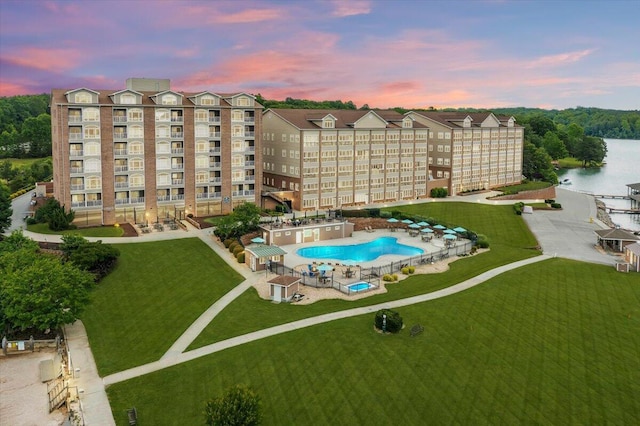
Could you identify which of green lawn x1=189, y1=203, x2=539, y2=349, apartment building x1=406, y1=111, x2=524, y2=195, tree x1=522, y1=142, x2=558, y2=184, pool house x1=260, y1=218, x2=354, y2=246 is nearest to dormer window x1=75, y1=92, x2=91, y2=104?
pool house x1=260, y1=218, x2=354, y2=246

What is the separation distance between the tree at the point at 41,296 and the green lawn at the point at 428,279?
964 centimetres

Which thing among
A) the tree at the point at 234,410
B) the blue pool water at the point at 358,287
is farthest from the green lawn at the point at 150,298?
the tree at the point at 234,410

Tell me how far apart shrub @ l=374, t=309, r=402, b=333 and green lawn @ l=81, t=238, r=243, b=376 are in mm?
14554

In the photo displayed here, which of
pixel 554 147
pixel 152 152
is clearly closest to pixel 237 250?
pixel 152 152

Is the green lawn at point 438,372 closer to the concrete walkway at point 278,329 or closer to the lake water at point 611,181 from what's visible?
the concrete walkway at point 278,329

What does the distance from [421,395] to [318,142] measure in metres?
59.8

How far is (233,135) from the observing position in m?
79.6

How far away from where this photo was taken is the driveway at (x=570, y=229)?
205ft

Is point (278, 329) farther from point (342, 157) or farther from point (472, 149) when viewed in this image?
point (472, 149)

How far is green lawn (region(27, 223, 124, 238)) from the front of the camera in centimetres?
6488

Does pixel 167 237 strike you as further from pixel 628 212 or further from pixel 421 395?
pixel 628 212

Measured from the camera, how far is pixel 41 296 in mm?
37594

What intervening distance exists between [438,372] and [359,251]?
1300 inches

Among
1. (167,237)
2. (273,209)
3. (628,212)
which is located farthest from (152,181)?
(628,212)
